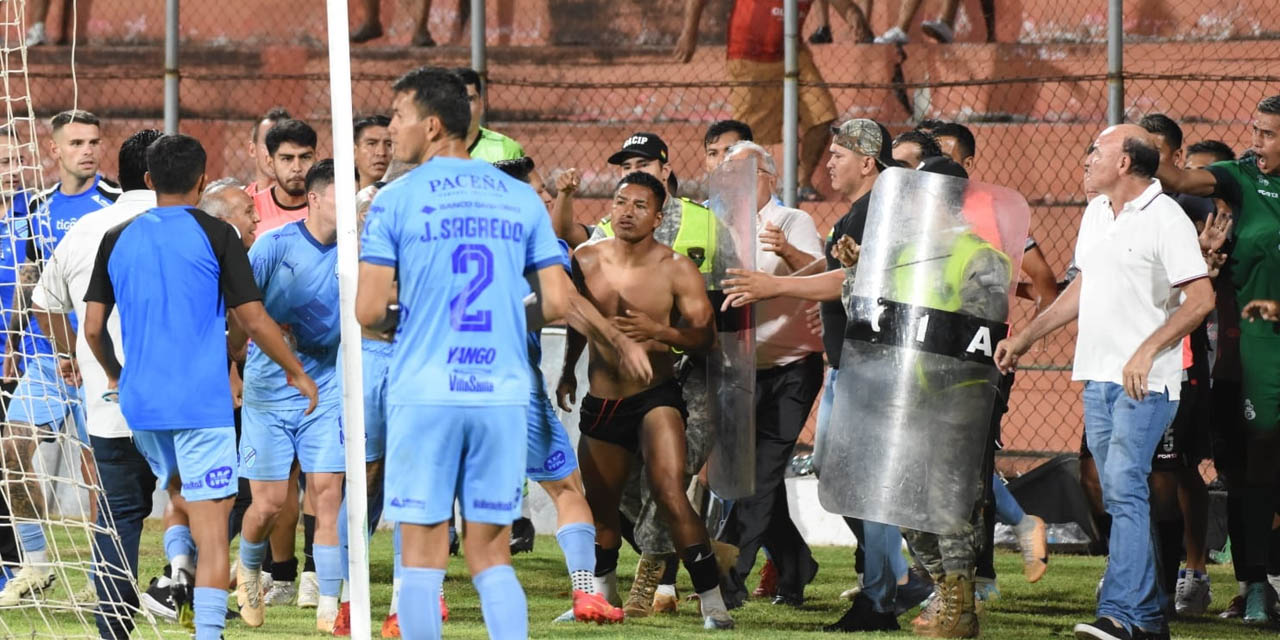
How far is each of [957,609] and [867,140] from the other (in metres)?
2.00

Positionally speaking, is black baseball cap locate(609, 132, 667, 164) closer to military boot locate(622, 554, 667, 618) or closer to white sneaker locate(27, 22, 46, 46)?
military boot locate(622, 554, 667, 618)

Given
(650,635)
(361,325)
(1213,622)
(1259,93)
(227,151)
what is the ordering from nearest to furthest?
(361,325) → (650,635) → (1213,622) → (1259,93) → (227,151)

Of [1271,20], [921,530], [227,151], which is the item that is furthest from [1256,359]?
[227,151]

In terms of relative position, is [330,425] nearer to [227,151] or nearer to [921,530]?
[921,530]

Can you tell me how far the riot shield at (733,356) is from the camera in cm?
789

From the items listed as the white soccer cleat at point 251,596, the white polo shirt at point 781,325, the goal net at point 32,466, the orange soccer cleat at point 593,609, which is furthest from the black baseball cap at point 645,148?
the goal net at point 32,466

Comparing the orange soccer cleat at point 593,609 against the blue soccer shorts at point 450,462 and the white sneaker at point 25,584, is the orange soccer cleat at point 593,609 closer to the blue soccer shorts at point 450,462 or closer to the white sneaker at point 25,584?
the blue soccer shorts at point 450,462

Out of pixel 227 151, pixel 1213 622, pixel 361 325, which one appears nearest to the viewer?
pixel 361 325

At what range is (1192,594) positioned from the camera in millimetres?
8180

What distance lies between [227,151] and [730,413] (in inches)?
311

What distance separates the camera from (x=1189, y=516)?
27.3 feet

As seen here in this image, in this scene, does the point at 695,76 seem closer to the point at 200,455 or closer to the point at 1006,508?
the point at 1006,508

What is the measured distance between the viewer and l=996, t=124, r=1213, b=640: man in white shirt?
22.2 feet

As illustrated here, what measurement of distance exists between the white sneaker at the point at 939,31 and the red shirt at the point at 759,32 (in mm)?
1075
